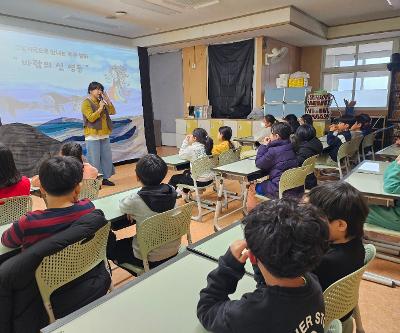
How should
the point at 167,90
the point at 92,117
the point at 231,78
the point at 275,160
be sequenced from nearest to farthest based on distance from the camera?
the point at 275,160, the point at 92,117, the point at 231,78, the point at 167,90

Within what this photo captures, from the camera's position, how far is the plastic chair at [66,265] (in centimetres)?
121

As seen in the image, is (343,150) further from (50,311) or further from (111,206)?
(50,311)

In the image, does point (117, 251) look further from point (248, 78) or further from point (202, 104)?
point (202, 104)

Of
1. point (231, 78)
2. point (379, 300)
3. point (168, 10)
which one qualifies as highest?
point (168, 10)

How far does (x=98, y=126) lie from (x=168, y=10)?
2336 millimetres

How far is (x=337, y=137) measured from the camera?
4574 millimetres

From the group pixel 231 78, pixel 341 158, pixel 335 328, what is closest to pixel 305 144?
pixel 341 158

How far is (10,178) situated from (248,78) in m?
5.65

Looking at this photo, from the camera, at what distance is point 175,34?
22.2 feet

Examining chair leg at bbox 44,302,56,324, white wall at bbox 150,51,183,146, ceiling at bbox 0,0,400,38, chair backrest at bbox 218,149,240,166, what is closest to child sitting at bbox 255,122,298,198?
chair backrest at bbox 218,149,240,166

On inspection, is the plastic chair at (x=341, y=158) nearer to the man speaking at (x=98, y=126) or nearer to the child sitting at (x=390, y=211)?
the child sitting at (x=390, y=211)

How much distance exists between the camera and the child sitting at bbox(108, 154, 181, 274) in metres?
1.77

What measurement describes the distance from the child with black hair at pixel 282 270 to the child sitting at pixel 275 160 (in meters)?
2.27

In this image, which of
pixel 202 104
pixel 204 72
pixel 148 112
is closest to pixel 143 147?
pixel 148 112
